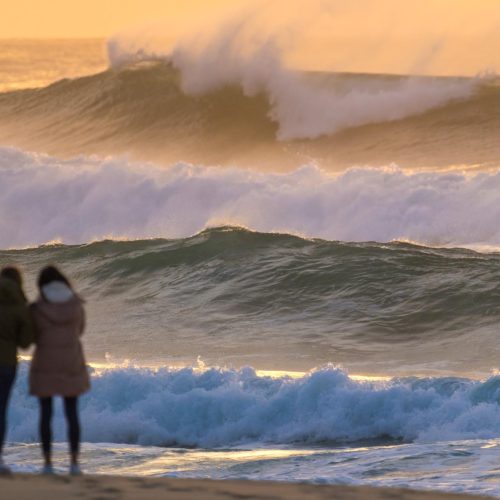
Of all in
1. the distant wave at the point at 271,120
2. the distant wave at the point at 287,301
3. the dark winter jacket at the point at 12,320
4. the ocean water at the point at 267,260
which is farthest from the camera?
the distant wave at the point at 271,120

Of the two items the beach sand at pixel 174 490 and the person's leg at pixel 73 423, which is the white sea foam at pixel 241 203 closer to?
the beach sand at pixel 174 490

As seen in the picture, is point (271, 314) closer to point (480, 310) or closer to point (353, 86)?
point (480, 310)

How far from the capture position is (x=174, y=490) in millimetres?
7547

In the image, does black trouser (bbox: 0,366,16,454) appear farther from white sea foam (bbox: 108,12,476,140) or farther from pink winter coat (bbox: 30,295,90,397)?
white sea foam (bbox: 108,12,476,140)

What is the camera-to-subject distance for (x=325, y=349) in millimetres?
14961

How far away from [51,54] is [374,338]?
55023 millimetres

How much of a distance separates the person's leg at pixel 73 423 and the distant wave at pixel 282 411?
138 inches

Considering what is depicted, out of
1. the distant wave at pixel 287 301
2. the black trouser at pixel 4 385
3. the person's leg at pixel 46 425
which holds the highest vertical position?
the distant wave at pixel 287 301

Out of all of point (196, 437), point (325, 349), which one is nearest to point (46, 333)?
point (196, 437)

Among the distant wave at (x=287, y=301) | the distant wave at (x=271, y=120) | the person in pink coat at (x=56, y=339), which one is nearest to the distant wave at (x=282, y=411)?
the distant wave at (x=287, y=301)

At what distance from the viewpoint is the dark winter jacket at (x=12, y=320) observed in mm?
7684

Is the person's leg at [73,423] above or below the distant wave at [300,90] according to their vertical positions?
below

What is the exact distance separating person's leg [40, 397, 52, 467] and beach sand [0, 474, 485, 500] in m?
0.32

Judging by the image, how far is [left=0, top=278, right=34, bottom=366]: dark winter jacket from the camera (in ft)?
25.2
